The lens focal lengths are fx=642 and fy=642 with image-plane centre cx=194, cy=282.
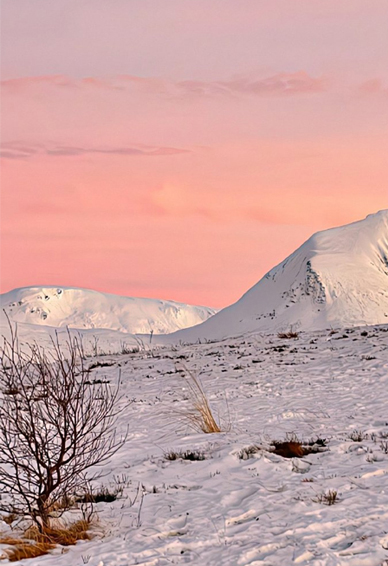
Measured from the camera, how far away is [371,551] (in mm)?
5305

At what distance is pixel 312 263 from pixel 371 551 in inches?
1888

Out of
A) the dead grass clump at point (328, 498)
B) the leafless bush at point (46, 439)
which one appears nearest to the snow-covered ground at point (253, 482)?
the dead grass clump at point (328, 498)

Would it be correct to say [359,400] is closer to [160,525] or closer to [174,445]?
[174,445]

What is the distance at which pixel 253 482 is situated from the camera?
747cm

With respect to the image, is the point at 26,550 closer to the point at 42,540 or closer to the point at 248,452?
the point at 42,540

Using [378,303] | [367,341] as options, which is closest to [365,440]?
[367,341]

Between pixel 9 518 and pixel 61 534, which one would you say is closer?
pixel 61 534

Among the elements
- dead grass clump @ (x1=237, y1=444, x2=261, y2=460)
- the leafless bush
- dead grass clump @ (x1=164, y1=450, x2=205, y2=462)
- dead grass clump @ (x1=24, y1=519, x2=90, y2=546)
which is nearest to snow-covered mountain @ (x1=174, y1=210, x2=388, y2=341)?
dead grass clump @ (x1=237, y1=444, x2=261, y2=460)

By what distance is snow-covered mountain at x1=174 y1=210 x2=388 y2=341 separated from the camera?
45.5 m

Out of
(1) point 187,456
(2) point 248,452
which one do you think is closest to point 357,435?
(2) point 248,452

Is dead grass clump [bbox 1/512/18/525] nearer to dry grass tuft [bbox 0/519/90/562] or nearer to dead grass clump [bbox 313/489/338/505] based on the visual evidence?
dry grass tuft [bbox 0/519/90/562]

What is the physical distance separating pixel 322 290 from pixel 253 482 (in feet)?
136

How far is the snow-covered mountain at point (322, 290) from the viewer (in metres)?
45.5

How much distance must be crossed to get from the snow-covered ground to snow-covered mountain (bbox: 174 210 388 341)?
29.9 metres
